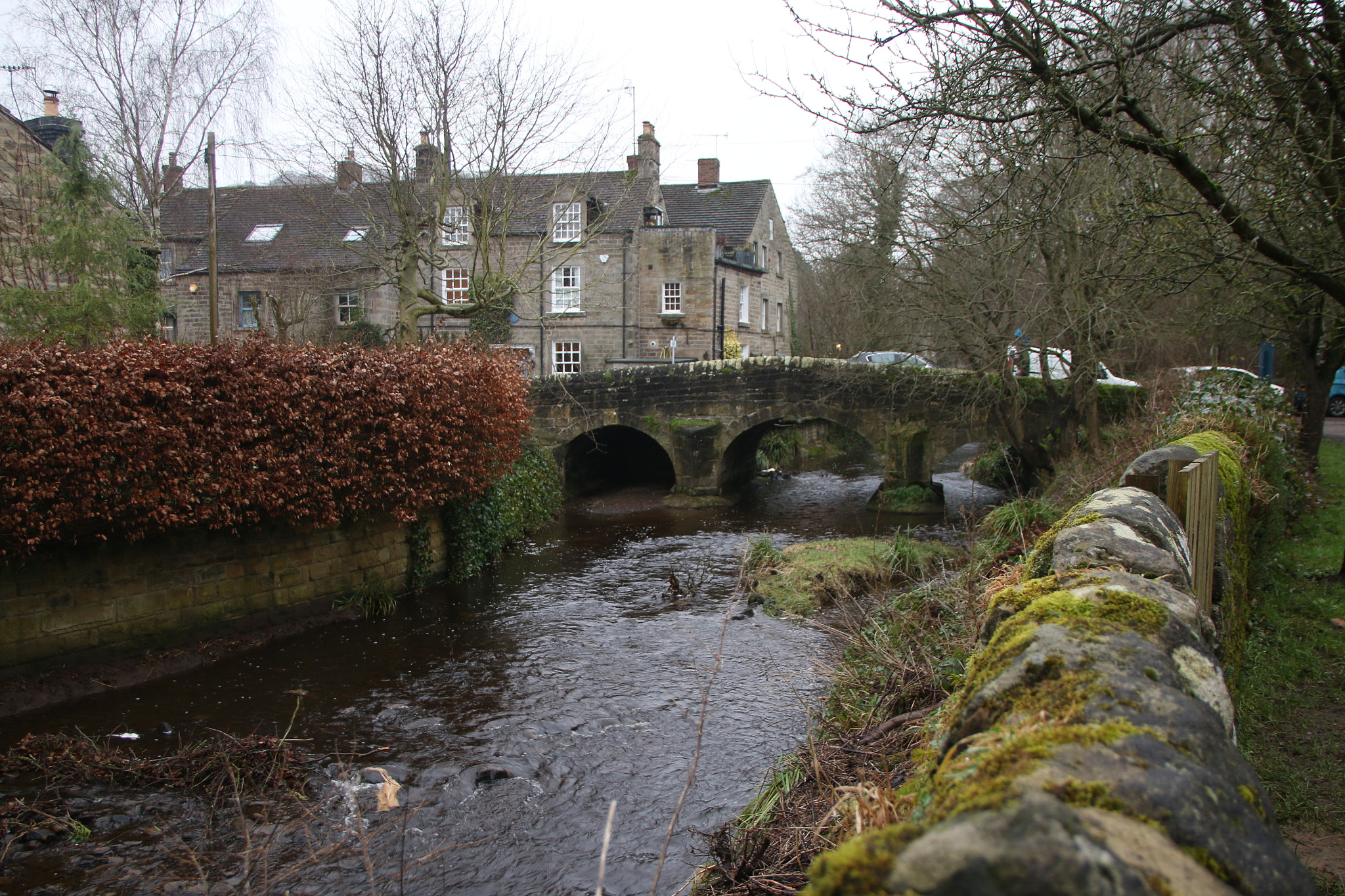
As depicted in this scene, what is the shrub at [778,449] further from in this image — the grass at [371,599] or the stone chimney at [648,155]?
the grass at [371,599]

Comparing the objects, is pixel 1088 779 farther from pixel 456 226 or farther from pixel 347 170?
pixel 347 170

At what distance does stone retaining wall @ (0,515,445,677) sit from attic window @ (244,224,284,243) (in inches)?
993

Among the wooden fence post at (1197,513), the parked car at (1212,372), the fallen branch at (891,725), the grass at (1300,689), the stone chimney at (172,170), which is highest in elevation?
the stone chimney at (172,170)

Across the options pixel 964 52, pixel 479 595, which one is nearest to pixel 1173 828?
pixel 964 52

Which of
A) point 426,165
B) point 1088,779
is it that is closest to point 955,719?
point 1088,779

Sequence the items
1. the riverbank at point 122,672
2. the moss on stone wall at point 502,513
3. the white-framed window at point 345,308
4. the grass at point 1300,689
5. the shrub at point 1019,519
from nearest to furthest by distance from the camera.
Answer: the grass at point 1300,689 → the riverbank at point 122,672 → the shrub at point 1019,519 → the moss on stone wall at point 502,513 → the white-framed window at point 345,308

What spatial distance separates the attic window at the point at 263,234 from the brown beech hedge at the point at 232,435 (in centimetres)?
2407

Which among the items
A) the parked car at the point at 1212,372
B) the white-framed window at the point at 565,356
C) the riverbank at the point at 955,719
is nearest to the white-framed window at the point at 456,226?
the white-framed window at the point at 565,356

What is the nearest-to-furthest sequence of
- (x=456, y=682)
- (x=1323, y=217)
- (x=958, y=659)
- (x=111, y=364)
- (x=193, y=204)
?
1. (x=958, y=659)
2. (x=1323, y=217)
3. (x=111, y=364)
4. (x=456, y=682)
5. (x=193, y=204)

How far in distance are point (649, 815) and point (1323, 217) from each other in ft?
19.7

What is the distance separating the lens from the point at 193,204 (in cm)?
3356

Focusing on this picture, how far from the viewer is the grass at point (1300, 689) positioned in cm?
426

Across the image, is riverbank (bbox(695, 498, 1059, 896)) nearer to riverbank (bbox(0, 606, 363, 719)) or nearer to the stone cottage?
riverbank (bbox(0, 606, 363, 719))

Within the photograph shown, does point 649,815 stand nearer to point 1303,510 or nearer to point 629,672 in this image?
point 629,672
